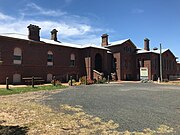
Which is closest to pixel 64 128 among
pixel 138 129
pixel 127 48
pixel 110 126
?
pixel 110 126

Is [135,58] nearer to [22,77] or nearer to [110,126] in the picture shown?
[22,77]

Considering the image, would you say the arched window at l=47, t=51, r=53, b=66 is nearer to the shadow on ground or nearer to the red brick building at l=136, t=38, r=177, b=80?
the red brick building at l=136, t=38, r=177, b=80

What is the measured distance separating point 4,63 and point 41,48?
654cm

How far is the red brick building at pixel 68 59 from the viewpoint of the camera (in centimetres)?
2672

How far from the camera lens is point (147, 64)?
4381 cm

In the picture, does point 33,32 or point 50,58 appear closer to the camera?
point 33,32

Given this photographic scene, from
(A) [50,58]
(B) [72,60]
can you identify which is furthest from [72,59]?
(A) [50,58]

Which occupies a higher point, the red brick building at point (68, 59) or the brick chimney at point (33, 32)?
the brick chimney at point (33, 32)

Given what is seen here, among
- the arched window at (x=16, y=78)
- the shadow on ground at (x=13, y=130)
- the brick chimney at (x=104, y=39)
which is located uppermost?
the brick chimney at (x=104, y=39)

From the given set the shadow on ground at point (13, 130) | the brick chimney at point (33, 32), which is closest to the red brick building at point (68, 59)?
the brick chimney at point (33, 32)

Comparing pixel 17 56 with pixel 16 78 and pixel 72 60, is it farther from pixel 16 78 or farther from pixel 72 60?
pixel 72 60

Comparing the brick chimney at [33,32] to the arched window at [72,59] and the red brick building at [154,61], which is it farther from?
the red brick building at [154,61]

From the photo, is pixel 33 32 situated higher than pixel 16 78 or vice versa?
pixel 33 32

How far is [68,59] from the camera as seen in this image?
34531 millimetres
